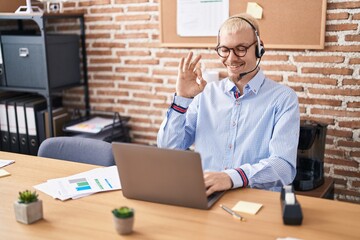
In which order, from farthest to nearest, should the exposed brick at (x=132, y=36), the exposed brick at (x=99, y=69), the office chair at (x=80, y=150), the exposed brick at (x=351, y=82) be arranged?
the exposed brick at (x=99, y=69)
the exposed brick at (x=132, y=36)
the exposed brick at (x=351, y=82)
the office chair at (x=80, y=150)

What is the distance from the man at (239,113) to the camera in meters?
1.87

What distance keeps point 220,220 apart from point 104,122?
201cm

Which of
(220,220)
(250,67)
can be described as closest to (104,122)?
(250,67)

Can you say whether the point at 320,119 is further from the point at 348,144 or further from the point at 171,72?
the point at 171,72

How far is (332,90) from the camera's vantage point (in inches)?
104

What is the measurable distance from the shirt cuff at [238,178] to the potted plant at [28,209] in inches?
26.8

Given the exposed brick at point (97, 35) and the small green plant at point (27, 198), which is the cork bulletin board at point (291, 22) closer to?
the exposed brick at point (97, 35)

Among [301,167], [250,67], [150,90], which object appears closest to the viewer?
[250,67]

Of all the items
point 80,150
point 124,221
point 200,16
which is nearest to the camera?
point 124,221

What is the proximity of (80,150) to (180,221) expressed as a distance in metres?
0.93

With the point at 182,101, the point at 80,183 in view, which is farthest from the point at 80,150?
the point at 182,101

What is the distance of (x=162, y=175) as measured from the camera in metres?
1.45

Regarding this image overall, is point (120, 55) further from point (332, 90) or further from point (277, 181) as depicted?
point (277, 181)

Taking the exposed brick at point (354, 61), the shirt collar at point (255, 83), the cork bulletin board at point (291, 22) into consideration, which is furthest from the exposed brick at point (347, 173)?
the shirt collar at point (255, 83)
